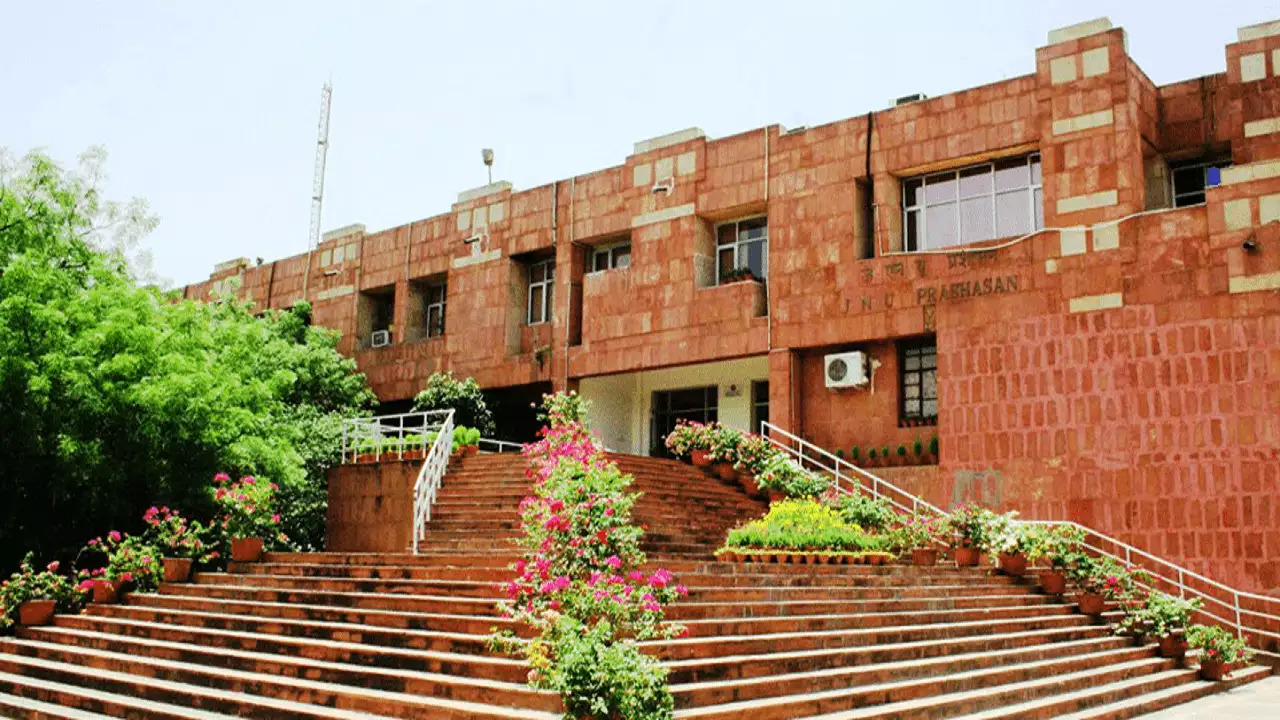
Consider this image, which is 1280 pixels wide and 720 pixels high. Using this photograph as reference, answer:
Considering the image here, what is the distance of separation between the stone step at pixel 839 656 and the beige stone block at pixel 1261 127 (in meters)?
8.43

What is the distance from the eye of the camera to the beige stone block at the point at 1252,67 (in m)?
15.8

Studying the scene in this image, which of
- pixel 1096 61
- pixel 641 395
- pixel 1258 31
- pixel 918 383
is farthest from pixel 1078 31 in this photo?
pixel 641 395

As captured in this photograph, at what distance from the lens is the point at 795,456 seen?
726 inches

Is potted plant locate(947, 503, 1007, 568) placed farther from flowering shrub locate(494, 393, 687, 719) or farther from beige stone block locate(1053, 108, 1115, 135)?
beige stone block locate(1053, 108, 1115, 135)

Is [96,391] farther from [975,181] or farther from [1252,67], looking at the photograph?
[1252,67]

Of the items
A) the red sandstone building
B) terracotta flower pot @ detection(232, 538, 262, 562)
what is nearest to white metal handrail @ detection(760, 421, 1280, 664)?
the red sandstone building

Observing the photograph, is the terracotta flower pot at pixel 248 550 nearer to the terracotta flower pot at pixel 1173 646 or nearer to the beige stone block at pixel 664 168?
the terracotta flower pot at pixel 1173 646

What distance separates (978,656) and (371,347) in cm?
1865

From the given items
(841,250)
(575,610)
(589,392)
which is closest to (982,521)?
(841,250)

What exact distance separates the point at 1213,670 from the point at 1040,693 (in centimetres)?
348

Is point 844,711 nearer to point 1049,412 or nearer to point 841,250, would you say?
point 1049,412

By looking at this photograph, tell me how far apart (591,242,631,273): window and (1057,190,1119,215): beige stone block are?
8.41m

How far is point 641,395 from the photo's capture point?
72.9ft

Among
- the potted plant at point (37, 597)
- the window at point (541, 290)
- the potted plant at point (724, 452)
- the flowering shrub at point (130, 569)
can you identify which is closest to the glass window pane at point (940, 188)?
the potted plant at point (724, 452)
